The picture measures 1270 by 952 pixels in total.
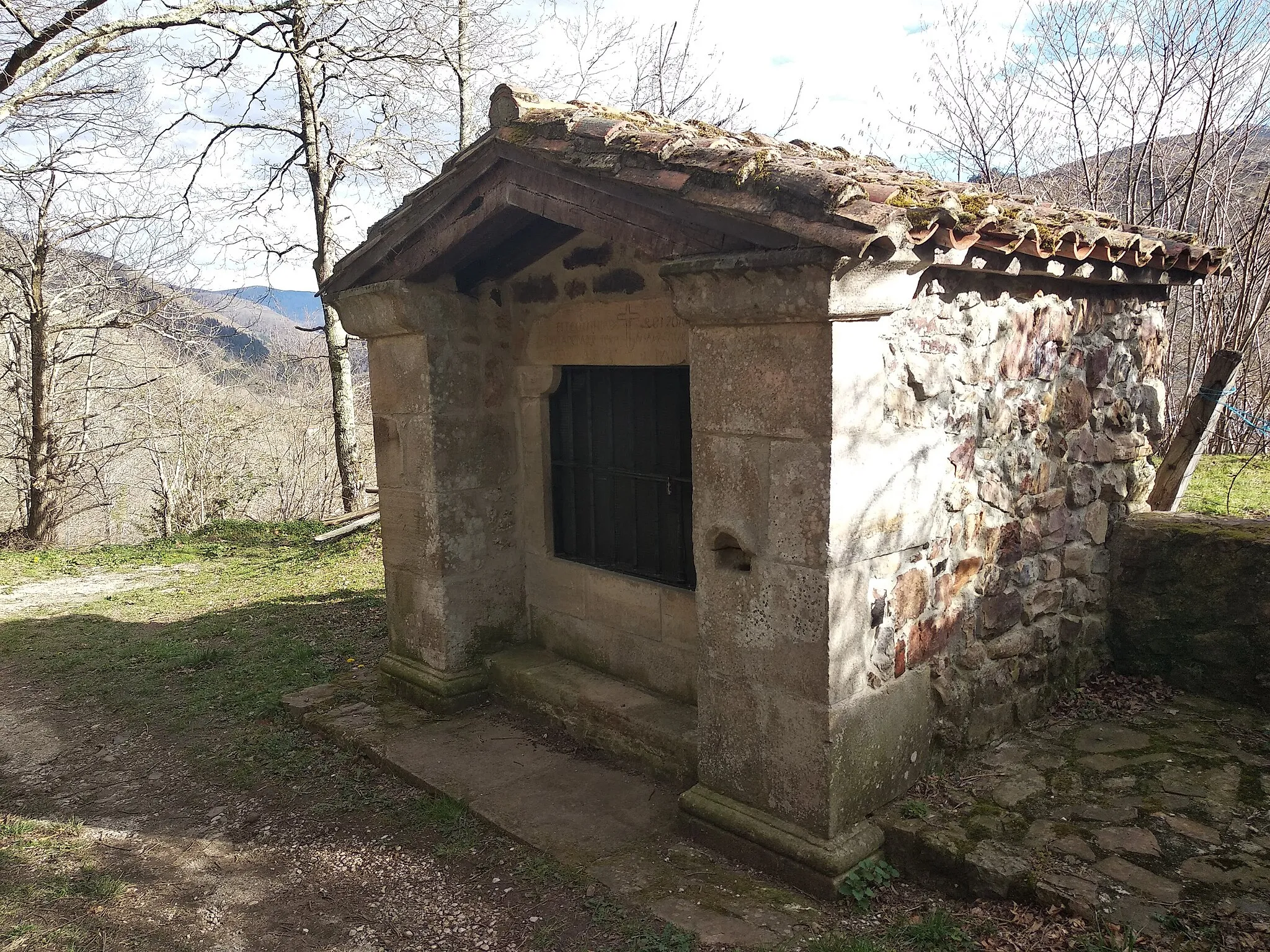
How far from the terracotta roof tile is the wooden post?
0.80 meters

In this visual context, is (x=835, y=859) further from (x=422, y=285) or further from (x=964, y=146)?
(x=964, y=146)

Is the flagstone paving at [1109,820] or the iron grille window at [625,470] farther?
the iron grille window at [625,470]

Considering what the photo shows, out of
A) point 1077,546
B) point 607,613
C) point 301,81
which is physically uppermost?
point 301,81

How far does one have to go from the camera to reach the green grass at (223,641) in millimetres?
5242

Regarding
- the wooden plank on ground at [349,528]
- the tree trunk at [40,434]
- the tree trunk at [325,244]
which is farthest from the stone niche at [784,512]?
Result: the tree trunk at [40,434]

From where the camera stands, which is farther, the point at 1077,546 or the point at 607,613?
the point at 607,613

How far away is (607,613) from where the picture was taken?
479 centimetres

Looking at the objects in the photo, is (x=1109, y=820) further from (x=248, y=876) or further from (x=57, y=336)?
(x=57, y=336)

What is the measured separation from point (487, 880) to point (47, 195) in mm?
11293

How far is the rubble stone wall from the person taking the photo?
333cm

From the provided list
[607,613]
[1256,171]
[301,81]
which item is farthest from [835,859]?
[301,81]

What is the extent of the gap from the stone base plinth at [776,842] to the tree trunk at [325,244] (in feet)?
28.9

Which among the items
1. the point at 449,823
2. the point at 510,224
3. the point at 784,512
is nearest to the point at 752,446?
the point at 784,512

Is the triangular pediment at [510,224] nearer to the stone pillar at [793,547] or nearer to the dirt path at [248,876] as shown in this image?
the stone pillar at [793,547]
